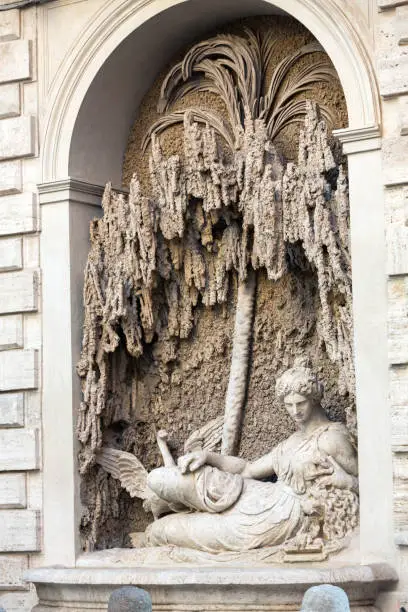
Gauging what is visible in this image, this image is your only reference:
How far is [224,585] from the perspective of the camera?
26.0 feet

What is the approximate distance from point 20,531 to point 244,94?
306 cm

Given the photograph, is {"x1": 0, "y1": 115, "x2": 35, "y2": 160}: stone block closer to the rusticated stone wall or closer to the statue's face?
the rusticated stone wall

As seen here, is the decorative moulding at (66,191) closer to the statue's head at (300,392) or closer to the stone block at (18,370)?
the stone block at (18,370)

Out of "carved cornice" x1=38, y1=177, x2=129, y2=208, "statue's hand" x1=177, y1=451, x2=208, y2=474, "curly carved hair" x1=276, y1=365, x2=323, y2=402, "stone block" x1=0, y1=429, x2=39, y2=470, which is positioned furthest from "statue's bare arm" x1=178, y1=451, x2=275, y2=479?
"carved cornice" x1=38, y1=177, x2=129, y2=208

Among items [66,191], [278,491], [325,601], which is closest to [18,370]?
[66,191]

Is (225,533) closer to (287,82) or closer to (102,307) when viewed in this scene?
(102,307)

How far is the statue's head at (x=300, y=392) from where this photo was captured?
837 cm

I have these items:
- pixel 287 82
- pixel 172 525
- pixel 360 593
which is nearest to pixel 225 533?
pixel 172 525

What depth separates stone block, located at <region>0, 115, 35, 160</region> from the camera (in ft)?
30.3

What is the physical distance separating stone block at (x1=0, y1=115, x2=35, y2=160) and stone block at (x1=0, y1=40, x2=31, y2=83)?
269 millimetres

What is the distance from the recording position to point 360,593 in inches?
306

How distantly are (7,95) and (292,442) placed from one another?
2908 mm

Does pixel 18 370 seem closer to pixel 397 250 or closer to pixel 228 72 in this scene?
pixel 228 72

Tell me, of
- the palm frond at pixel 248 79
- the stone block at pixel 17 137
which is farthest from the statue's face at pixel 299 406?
the stone block at pixel 17 137
